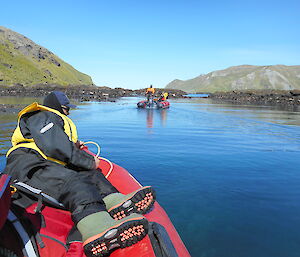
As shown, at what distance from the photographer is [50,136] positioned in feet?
10.3

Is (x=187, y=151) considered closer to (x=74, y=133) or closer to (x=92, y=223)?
(x=74, y=133)

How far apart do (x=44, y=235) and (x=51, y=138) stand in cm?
112

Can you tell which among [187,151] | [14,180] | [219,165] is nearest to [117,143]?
[187,151]

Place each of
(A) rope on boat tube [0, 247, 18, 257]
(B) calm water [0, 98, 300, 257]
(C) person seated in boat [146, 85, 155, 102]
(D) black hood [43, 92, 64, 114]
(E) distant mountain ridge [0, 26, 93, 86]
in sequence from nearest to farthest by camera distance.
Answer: (A) rope on boat tube [0, 247, 18, 257] → (D) black hood [43, 92, 64, 114] → (B) calm water [0, 98, 300, 257] → (C) person seated in boat [146, 85, 155, 102] → (E) distant mountain ridge [0, 26, 93, 86]

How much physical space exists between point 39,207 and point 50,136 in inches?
34.3

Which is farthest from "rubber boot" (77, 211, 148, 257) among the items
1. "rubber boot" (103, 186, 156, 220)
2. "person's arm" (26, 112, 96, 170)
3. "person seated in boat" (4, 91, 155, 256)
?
"person's arm" (26, 112, 96, 170)

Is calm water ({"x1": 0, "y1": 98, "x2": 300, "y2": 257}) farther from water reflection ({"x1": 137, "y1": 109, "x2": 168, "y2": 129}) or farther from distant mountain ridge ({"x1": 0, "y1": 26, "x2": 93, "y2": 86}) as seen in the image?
distant mountain ridge ({"x1": 0, "y1": 26, "x2": 93, "y2": 86})

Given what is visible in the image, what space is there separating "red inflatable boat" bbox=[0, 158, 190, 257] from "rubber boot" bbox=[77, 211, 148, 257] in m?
0.08

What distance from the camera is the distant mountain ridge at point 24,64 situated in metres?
121

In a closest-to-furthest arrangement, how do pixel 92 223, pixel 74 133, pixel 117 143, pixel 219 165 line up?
1. pixel 92 223
2. pixel 74 133
3. pixel 219 165
4. pixel 117 143

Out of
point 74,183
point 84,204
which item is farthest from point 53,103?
point 84,204

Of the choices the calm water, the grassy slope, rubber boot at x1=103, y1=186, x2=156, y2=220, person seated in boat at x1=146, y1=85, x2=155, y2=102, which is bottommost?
the calm water

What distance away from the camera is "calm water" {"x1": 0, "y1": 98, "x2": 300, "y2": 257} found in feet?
13.8

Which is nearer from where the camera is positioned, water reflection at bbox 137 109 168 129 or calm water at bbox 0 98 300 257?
calm water at bbox 0 98 300 257
